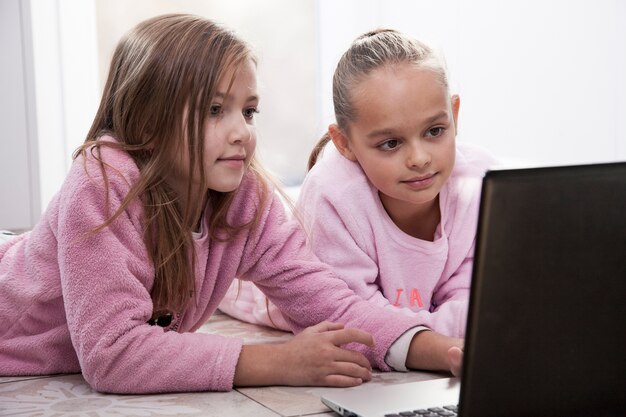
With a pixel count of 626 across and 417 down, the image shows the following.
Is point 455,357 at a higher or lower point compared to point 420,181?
lower

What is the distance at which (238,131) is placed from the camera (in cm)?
116

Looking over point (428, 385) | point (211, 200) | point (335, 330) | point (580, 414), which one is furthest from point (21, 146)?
point (580, 414)

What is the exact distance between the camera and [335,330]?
3.64 feet

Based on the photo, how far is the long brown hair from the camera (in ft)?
3.76

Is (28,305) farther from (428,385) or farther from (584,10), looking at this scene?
(584,10)

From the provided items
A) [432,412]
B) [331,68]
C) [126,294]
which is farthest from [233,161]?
[331,68]

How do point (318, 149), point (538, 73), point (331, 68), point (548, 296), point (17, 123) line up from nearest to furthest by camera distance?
point (548, 296) → point (318, 149) → point (538, 73) → point (17, 123) → point (331, 68)

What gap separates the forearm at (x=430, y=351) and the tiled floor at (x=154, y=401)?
1 cm

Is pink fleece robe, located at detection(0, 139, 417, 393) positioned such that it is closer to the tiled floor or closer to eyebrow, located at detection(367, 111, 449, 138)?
the tiled floor

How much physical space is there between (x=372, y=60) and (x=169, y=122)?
339 mm

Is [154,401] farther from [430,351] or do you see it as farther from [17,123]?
[17,123]

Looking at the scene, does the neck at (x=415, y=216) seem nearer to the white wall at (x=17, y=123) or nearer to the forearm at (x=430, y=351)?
the forearm at (x=430, y=351)

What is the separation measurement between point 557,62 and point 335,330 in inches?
46.2

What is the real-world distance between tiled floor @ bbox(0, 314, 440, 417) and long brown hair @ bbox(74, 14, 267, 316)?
0.16 m
